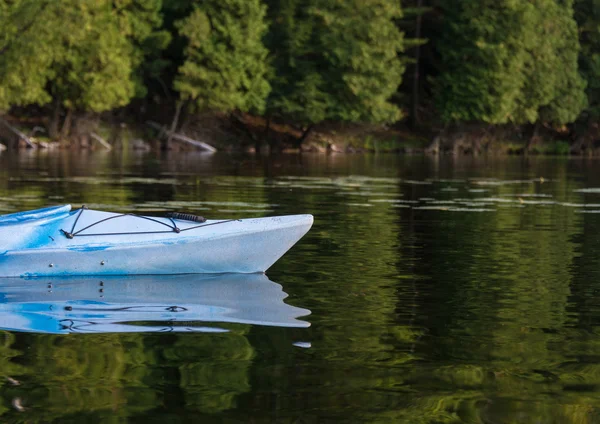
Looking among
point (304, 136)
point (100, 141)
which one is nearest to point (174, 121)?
point (100, 141)

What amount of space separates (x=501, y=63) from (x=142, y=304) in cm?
6069

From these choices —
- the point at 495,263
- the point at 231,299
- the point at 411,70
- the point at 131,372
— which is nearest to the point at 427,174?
the point at 495,263

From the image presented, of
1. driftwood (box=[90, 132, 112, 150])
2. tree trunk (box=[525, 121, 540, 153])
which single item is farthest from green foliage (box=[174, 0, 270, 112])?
tree trunk (box=[525, 121, 540, 153])

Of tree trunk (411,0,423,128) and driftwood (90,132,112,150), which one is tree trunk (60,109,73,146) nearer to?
driftwood (90,132,112,150)

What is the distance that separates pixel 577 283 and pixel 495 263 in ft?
6.01

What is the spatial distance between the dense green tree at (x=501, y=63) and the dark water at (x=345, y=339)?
2024 inches

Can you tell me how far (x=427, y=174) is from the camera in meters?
38.9

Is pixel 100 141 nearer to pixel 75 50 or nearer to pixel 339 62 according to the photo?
pixel 75 50

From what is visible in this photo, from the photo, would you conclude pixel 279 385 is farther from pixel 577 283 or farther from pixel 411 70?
pixel 411 70

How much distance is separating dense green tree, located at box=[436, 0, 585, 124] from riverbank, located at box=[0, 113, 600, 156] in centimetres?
265

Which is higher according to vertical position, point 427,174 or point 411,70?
point 411,70

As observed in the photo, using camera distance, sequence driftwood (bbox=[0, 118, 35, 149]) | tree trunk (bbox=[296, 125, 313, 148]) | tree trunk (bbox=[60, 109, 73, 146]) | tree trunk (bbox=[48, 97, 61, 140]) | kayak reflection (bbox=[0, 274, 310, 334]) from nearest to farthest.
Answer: kayak reflection (bbox=[0, 274, 310, 334]) → driftwood (bbox=[0, 118, 35, 149]) → tree trunk (bbox=[48, 97, 61, 140]) → tree trunk (bbox=[60, 109, 73, 146]) → tree trunk (bbox=[296, 125, 313, 148])

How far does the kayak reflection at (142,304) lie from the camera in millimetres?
9500

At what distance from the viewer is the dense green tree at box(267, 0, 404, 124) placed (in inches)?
2571
